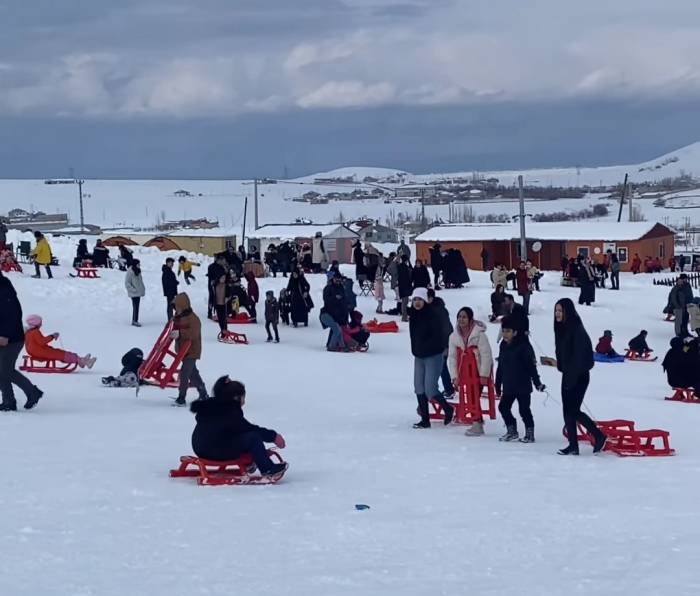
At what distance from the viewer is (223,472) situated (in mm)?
8984

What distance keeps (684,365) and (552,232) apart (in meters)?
42.8

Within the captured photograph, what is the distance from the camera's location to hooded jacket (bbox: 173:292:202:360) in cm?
1287

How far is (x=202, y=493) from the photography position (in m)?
8.41

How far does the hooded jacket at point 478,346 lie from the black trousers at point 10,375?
4.59m

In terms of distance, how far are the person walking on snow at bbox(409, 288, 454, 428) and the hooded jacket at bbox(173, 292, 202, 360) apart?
266 cm

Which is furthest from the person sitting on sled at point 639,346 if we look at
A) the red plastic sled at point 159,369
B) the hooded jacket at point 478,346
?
the hooded jacket at point 478,346

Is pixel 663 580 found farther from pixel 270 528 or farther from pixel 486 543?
pixel 270 528

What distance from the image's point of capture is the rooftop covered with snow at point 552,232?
181 ft

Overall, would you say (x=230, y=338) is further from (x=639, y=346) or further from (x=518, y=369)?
(x=518, y=369)

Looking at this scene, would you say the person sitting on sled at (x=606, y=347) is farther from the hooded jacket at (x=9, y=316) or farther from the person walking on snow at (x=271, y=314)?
the hooded jacket at (x=9, y=316)

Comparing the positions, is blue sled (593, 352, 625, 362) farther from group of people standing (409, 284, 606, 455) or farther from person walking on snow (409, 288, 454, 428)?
person walking on snow (409, 288, 454, 428)

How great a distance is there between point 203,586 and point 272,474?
2.81 m

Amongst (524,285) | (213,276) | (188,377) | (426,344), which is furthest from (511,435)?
(524,285)

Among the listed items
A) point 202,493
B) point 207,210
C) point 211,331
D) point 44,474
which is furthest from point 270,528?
point 207,210
